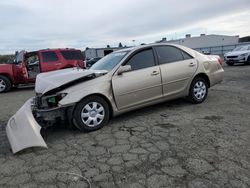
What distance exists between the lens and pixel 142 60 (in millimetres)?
5176

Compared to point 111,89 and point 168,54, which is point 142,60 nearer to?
point 168,54

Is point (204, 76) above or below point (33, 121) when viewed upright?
above

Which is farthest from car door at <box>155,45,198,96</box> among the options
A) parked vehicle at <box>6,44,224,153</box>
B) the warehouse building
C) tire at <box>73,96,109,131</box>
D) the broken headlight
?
the warehouse building

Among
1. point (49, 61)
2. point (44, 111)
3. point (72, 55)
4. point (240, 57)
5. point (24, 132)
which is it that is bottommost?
point (24, 132)

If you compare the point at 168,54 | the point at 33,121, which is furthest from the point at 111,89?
the point at 168,54

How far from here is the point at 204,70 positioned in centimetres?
591

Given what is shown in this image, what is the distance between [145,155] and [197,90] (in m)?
3.04

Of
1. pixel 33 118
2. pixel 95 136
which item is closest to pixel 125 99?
pixel 95 136

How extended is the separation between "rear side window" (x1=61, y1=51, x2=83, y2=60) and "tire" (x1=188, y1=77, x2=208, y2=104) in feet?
25.6

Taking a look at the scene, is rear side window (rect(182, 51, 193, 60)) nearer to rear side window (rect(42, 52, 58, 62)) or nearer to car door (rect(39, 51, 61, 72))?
car door (rect(39, 51, 61, 72))

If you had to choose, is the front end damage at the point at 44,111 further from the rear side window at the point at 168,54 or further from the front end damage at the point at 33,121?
the rear side window at the point at 168,54

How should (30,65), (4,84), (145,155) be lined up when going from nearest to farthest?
(145,155), (4,84), (30,65)

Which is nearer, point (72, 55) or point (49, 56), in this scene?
point (49, 56)

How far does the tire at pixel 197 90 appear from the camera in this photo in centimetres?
582
